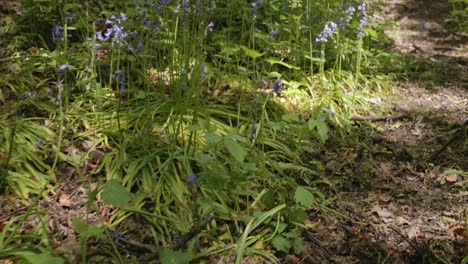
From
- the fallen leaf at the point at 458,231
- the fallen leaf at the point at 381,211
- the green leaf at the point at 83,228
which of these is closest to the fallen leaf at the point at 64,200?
the green leaf at the point at 83,228

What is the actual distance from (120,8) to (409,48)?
142 inches

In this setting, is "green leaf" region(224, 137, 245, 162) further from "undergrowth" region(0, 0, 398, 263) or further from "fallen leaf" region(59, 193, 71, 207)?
"fallen leaf" region(59, 193, 71, 207)

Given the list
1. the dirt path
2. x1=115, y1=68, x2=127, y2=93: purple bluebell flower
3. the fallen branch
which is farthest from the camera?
the fallen branch

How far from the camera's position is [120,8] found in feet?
14.2

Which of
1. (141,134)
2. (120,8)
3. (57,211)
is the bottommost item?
(57,211)

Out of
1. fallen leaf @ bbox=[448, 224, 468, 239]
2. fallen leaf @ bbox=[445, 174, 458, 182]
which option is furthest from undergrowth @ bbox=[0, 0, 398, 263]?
fallen leaf @ bbox=[445, 174, 458, 182]

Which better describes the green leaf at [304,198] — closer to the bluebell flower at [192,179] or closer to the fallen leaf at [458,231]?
the bluebell flower at [192,179]

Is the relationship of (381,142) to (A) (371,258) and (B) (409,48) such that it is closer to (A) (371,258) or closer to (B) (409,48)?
(A) (371,258)

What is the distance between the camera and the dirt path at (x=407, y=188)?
2.20 metres

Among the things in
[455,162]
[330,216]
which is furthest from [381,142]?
[330,216]

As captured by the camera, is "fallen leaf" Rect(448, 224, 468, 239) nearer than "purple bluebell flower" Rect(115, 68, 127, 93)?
Yes

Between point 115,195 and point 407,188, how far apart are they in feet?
6.44

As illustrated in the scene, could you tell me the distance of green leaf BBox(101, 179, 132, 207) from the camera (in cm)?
161

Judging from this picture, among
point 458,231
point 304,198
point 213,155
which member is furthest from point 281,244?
point 458,231
